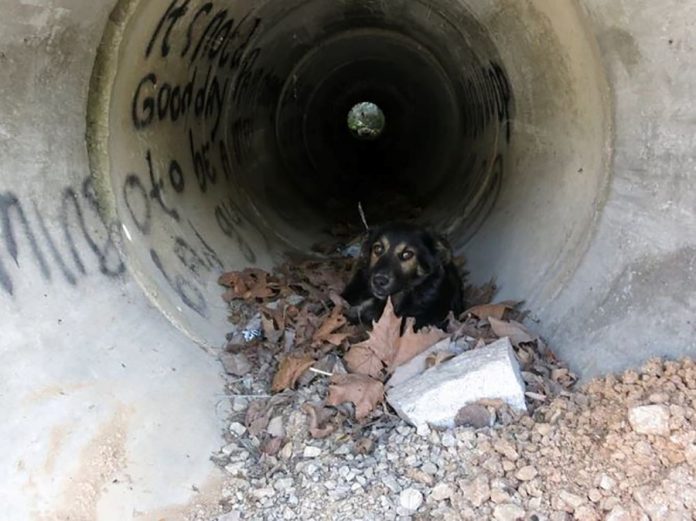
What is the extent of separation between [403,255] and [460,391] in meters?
2.04

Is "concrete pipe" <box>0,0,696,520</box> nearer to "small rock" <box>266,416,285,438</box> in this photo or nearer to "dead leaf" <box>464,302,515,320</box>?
"dead leaf" <box>464,302,515,320</box>

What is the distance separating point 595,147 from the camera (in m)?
3.82

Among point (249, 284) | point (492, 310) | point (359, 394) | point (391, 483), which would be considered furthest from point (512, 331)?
point (249, 284)

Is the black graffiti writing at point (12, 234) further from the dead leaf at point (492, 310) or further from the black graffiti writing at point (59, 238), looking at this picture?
the dead leaf at point (492, 310)

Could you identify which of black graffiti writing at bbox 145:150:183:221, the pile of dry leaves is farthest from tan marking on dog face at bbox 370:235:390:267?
black graffiti writing at bbox 145:150:183:221

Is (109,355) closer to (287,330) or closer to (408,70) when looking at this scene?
(287,330)

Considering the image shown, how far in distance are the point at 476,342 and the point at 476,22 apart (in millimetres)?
2657

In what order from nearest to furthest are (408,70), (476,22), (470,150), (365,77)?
(476,22)
(470,150)
(408,70)
(365,77)

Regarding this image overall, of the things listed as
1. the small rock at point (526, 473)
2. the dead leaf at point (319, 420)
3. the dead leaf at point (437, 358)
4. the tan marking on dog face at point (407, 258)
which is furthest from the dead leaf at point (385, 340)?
the small rock at point (526, 473)

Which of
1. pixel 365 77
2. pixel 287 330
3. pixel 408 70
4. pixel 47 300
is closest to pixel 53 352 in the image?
pixel 47 300

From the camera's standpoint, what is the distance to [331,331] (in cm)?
455

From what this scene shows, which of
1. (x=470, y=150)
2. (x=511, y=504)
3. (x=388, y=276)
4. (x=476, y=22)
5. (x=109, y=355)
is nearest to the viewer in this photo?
(x=511, y=504)

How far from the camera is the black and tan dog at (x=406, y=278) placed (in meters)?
5.00

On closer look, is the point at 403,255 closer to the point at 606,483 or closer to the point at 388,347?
the point at 388,347
